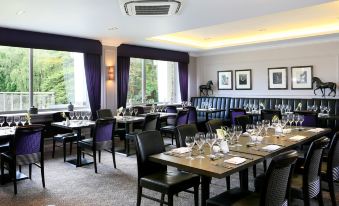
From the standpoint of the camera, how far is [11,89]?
650 cm

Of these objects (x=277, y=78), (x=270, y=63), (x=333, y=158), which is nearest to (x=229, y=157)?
(x=333, y=158)

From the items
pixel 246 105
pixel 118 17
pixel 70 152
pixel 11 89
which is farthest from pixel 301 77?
pixel 11 89

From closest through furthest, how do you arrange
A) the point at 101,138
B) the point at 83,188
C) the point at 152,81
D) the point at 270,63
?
the point at 83,188
the point at 101,138
the point at 270,63
the point at 152,81

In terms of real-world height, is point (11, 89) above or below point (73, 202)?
above

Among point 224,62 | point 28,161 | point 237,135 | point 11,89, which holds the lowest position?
point 28,161

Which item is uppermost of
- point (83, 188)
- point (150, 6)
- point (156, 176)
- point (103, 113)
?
point (150, 6)

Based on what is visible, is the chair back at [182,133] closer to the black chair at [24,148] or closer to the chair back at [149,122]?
the black chair at [24,148]

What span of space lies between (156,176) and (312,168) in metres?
1.53

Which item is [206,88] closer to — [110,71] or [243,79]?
[243,79]

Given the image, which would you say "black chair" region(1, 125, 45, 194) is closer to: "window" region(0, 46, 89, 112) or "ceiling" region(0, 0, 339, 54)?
"ceiling" region(0, 0, 339, 54)

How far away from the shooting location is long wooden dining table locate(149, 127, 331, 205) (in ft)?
8.06

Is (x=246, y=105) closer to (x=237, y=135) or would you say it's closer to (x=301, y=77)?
(x=301, y=77)

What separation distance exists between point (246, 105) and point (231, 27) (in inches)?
106

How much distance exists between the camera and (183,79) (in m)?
10.0
